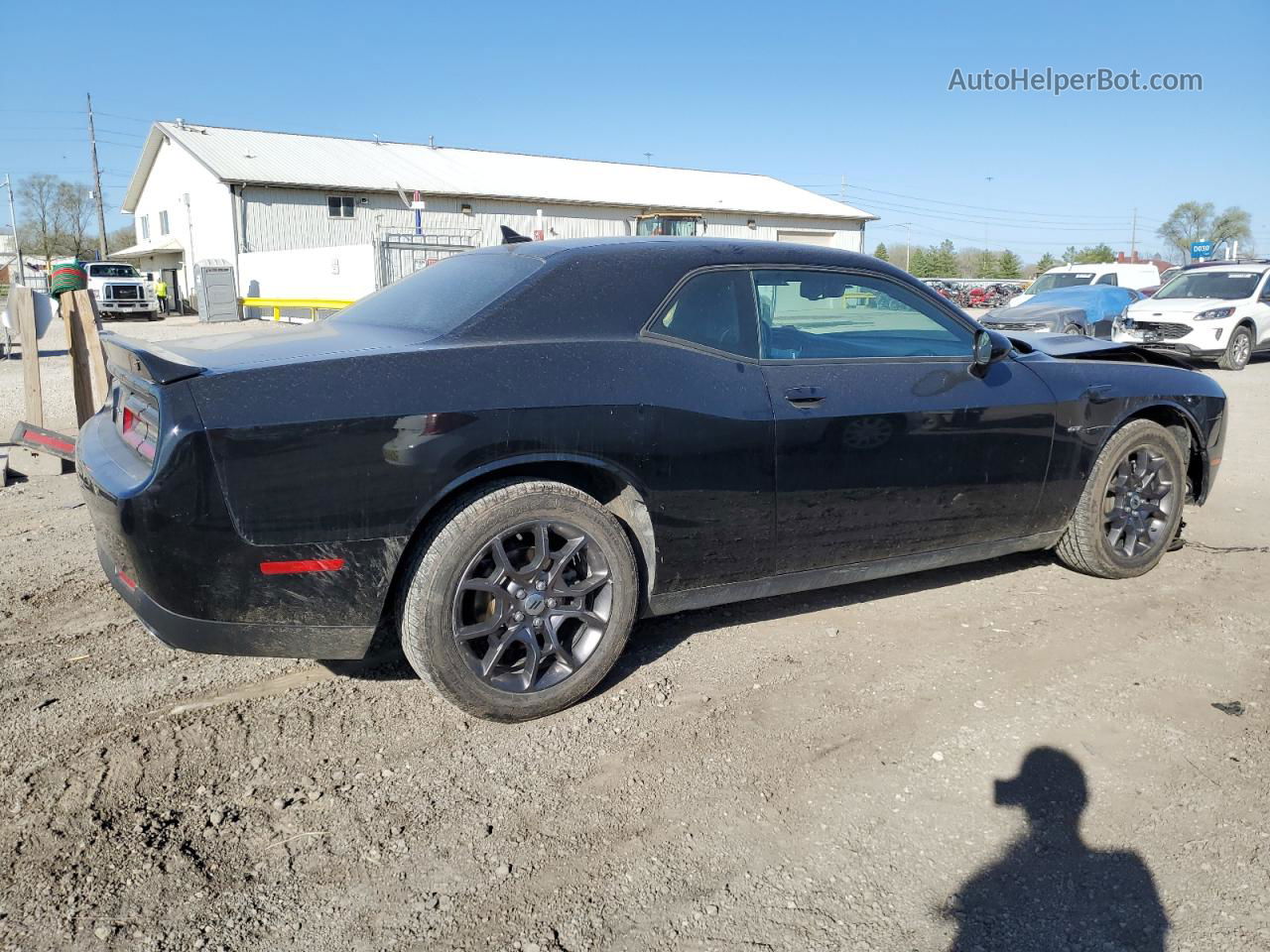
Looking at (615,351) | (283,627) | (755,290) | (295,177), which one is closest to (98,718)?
(283,627)

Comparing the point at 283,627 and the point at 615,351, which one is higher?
the point at 615,351

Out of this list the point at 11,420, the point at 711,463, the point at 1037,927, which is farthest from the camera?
the point at 11,420

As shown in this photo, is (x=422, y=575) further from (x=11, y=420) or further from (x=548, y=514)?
(x=11, y=420)

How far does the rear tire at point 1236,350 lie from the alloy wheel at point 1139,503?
12855 millimetres

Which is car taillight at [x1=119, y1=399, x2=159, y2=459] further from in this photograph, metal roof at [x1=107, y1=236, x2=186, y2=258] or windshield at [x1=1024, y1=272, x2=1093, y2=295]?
metal roof at [x1=107, y1=236, x2=186, y2=258]

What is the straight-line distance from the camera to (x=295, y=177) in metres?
36.9

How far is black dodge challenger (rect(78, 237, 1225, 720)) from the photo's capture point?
2781 mm

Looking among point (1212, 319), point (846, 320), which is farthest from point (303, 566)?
point (1212, 319)

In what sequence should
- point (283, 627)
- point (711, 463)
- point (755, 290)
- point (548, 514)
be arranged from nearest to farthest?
point (283, 627), point (548, 514), point (711, 463), point (755, 290)

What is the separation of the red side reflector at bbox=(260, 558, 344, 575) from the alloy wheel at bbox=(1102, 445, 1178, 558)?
3.54 metres

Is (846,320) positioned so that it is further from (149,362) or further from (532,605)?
(149,362)

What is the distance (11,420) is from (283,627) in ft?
28.1

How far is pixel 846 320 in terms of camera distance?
3986 millimetres

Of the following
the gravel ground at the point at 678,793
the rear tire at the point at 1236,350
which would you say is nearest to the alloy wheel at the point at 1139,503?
the gravel ground at the point at 678,793
